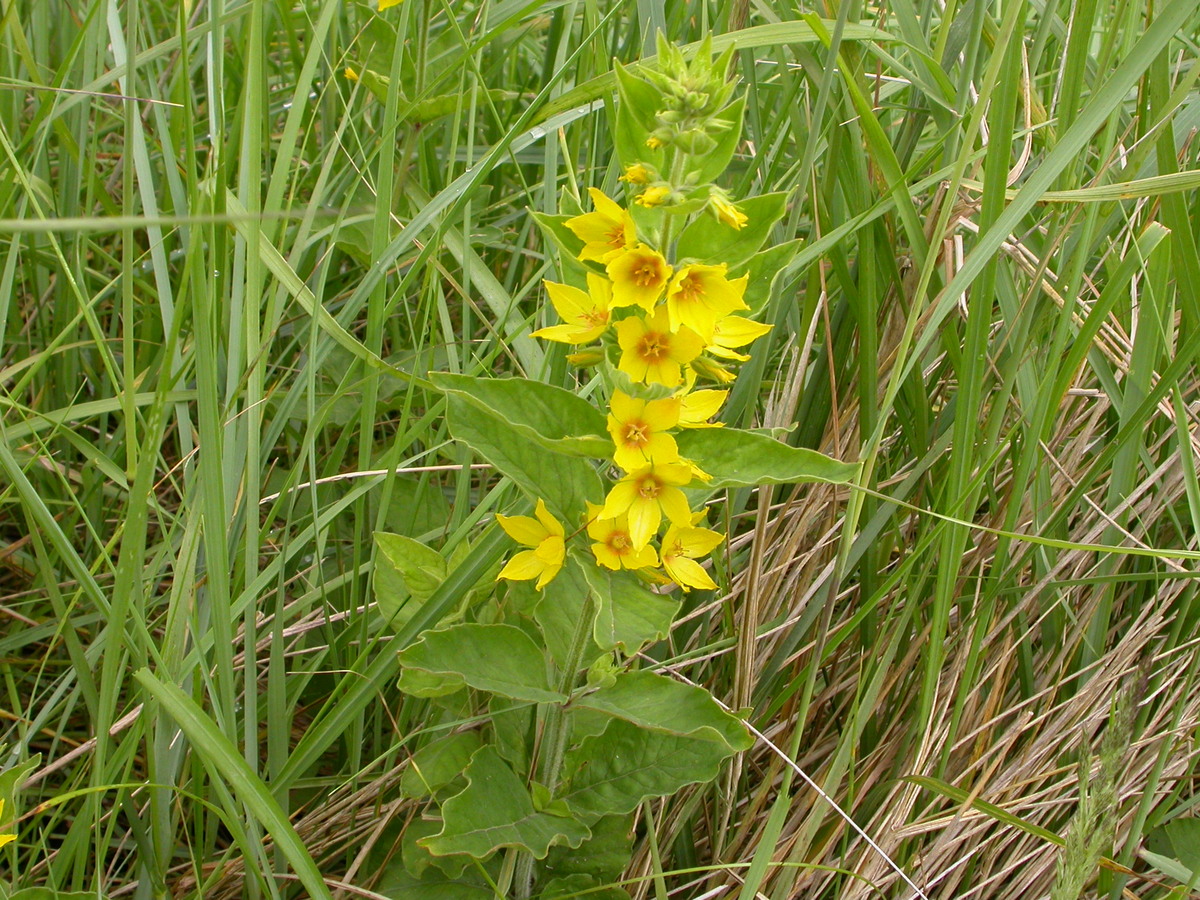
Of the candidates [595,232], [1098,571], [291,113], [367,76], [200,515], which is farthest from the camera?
[367,76]

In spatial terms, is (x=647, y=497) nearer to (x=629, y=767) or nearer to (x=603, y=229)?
(x=603, y=229)

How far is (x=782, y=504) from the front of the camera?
1743 mm

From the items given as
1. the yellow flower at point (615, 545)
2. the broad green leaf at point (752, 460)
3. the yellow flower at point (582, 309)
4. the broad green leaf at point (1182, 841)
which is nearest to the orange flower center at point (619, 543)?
the yellow flower at point (615, 545)

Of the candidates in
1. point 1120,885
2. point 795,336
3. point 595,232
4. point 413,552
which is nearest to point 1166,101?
point 795,336

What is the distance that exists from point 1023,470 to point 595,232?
2.36 feet

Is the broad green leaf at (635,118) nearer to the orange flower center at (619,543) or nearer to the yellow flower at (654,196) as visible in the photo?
the yellow flower at (654,196)


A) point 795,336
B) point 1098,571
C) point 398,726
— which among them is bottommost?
point 398,726

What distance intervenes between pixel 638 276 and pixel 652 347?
0.08 m

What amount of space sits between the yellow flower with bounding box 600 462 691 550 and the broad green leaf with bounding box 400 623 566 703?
223 millimetres

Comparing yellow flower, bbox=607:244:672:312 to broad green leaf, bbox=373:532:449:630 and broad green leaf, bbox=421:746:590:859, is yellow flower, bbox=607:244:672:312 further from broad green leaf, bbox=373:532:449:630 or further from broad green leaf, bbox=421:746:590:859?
broad green leaf, bbox=421:746:590:859

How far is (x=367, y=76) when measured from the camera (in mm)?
1957

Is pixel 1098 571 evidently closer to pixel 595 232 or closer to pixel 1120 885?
pixel 1120 885

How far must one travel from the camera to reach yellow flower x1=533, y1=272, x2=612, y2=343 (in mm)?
1160

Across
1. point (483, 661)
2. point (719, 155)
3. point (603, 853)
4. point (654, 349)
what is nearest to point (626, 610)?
point (483, 661)
